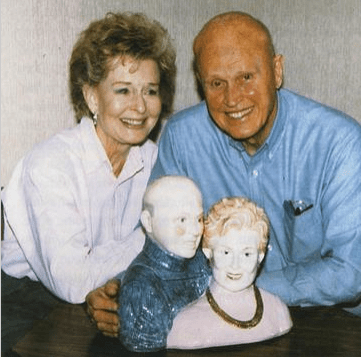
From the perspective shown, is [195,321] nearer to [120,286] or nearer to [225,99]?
[120,286]

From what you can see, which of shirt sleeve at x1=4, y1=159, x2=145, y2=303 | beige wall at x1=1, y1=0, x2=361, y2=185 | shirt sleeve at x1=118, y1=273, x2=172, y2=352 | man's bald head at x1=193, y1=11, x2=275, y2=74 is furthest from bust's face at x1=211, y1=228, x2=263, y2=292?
beige wall at x1=1, y1=0, x2=361, y2=185

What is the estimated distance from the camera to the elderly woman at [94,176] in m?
1.47

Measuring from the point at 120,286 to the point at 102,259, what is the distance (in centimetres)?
27

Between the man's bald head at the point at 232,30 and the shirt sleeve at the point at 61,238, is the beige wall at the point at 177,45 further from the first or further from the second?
the man's bald head at the point at 232,30

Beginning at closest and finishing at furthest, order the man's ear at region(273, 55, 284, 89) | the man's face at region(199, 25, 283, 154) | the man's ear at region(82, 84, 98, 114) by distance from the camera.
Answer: the man's face at region(199, 25, 283, 154), the man's ear at region(273, 55, 284, 89), the man's ear at region(82, 84, 98, 114)

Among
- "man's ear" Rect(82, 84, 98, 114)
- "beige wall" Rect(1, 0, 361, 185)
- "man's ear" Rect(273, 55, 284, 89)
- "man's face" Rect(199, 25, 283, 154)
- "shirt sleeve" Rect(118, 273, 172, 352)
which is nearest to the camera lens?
"shirt sleeve" Rect(118, 273, 172, 352)

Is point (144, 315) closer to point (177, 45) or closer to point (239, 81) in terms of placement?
point (239, 81)

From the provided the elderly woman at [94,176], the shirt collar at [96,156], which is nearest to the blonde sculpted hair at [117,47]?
the elderly woman at [94,176]

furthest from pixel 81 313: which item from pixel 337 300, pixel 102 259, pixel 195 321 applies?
pixel 337 300

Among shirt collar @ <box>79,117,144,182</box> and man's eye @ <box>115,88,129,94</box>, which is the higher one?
man's eye @ <box>115,88,129,94</box>

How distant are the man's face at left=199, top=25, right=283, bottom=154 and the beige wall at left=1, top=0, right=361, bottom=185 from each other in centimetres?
52

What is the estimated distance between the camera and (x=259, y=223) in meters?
1.20

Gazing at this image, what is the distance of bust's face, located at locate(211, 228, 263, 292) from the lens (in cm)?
118

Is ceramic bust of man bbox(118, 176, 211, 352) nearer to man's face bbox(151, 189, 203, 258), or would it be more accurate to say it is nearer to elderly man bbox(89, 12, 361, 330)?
man's face bbox(151, 189, 203, 258)
